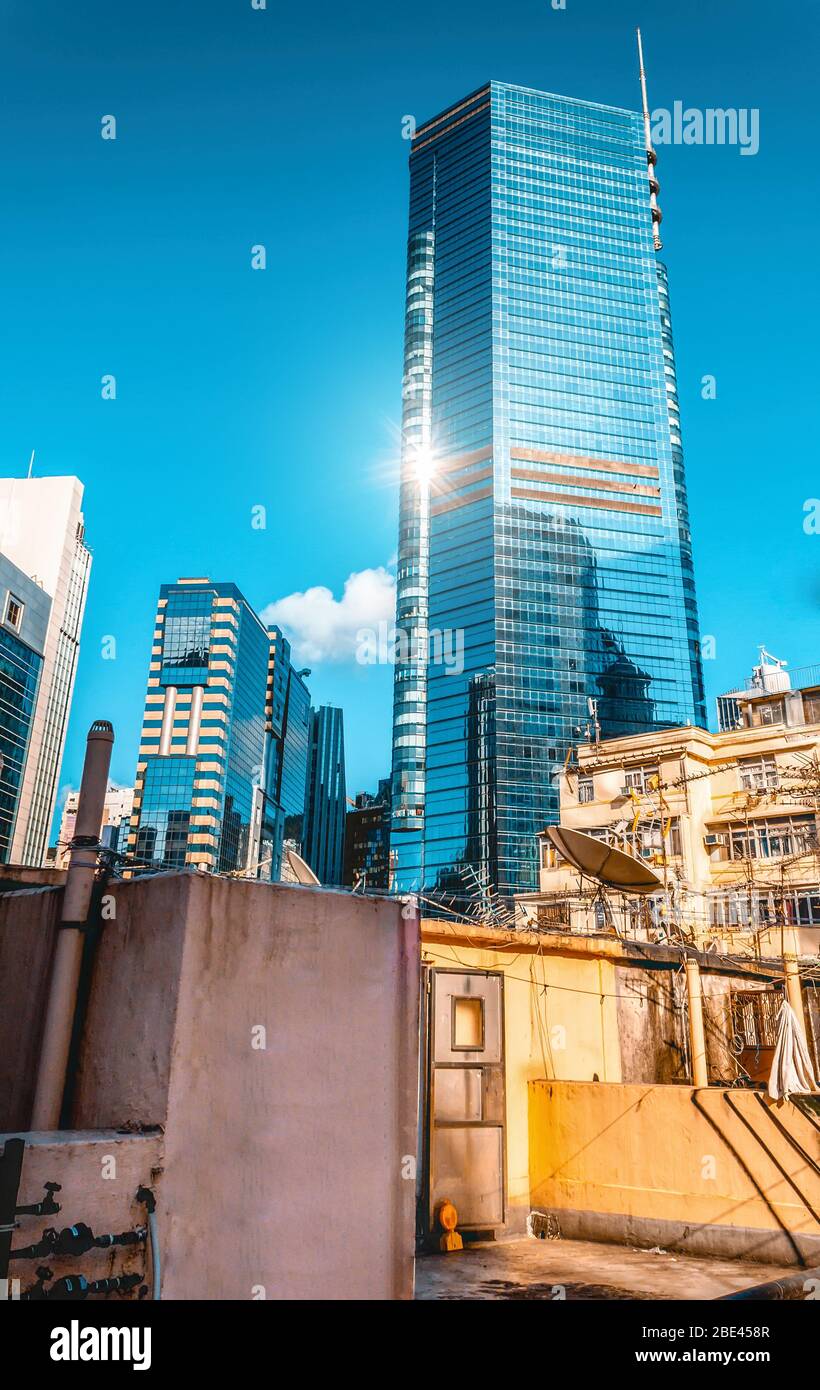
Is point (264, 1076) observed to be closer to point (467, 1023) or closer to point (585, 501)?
point (467, 1023)

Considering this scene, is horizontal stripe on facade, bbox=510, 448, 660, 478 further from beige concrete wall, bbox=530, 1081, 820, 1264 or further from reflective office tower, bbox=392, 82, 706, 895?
beige concrete wall, bbox=530, 1081, 820, 1264

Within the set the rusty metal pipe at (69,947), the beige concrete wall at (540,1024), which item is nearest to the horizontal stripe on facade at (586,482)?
the beige concrete wall at (540,1024)

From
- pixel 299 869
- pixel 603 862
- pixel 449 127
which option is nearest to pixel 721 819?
pixel 603 862

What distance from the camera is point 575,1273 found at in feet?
34.8

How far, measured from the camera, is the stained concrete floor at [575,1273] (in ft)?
31.6

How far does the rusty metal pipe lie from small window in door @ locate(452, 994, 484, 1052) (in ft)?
23.9

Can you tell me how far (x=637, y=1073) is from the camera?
15.6 metres

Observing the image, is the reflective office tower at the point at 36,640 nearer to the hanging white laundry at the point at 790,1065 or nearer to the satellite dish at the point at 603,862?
the satellite dish at the point at 603,862

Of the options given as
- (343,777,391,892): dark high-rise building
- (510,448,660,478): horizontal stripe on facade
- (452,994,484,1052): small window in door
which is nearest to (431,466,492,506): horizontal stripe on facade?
(510,448,660,478): horizontal stripe on facade

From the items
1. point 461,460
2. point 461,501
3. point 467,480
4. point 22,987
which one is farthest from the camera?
point 461,460

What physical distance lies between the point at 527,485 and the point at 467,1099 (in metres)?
115

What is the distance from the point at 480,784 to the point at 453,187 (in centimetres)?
9843

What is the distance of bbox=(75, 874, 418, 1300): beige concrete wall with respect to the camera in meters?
5.87

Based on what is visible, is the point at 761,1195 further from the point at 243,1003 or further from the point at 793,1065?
the point at 243,1003
